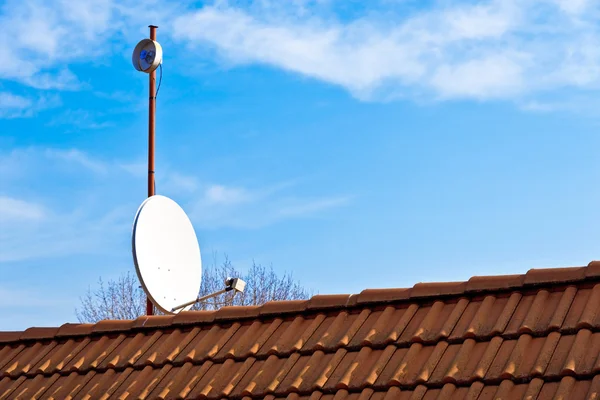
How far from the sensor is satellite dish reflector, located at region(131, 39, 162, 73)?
43.7ft

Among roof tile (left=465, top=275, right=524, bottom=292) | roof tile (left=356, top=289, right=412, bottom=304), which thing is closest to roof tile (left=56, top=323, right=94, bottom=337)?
roof tile (left=356, top=289, right=412, bottom=304)

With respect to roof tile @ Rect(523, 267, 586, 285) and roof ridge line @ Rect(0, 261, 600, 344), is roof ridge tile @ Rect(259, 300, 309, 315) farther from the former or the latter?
roof tile @ Rect(523, 267, 586, 285)

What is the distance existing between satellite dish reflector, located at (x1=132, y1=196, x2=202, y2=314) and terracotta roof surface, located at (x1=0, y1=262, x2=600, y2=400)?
85cm

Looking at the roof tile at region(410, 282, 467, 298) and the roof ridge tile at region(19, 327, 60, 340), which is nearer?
the roof tile at region(410, 282, 467, 298)

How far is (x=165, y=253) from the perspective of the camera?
29.6ft

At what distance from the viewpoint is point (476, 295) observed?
649 centimetres

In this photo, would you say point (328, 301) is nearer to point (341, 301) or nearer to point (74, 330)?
point (341, 301)

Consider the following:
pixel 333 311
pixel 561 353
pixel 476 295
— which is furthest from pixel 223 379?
pixel 561 353

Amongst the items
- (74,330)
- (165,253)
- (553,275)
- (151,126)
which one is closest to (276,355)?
(553,275)

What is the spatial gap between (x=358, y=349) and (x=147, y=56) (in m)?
8.26

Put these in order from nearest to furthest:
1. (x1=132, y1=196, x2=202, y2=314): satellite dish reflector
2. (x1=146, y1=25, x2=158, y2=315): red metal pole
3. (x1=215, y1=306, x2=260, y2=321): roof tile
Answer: (x1=215, y1=306, x2=260, y2=321): roof tile < (x1=132, y1=196, x2=202, y2=314): satellite dish reflector < (x1=146, y1=25, x2=158, y2=315): red metal pole

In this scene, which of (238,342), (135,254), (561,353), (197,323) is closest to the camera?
(561,353)

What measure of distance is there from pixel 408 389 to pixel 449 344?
504mm

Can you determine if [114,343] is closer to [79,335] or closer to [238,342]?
[79,335]
